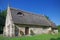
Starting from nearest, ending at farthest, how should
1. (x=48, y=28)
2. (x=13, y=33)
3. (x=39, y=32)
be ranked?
(x=13, y=33) < (x=39, y=32) < (x=48, y=28)

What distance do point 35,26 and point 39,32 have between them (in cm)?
231

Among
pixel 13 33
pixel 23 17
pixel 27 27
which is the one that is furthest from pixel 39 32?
pixel 13 33

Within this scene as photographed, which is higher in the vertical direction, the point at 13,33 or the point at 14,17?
the point at 14,17

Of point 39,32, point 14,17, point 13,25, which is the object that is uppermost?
point 14,17

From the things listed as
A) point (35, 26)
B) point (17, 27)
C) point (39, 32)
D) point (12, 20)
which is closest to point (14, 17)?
point (12, 20)

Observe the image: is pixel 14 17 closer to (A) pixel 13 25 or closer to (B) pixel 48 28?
(A) pixel 13 25

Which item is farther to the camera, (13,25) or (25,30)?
(25,30)

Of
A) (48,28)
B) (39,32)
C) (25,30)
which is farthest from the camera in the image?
(48,28)

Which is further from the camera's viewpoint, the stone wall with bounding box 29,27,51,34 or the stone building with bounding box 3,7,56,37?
the stone wall with bounding box 29,27,51,34

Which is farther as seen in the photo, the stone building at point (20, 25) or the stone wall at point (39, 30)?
the stone wall at point (39, 30)

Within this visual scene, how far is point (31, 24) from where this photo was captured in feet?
88.2

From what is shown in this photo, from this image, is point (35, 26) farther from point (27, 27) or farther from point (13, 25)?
point (13, 25)

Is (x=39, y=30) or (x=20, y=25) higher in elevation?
(x=20, y=25)

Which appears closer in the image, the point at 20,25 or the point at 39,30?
the point at 20,25
